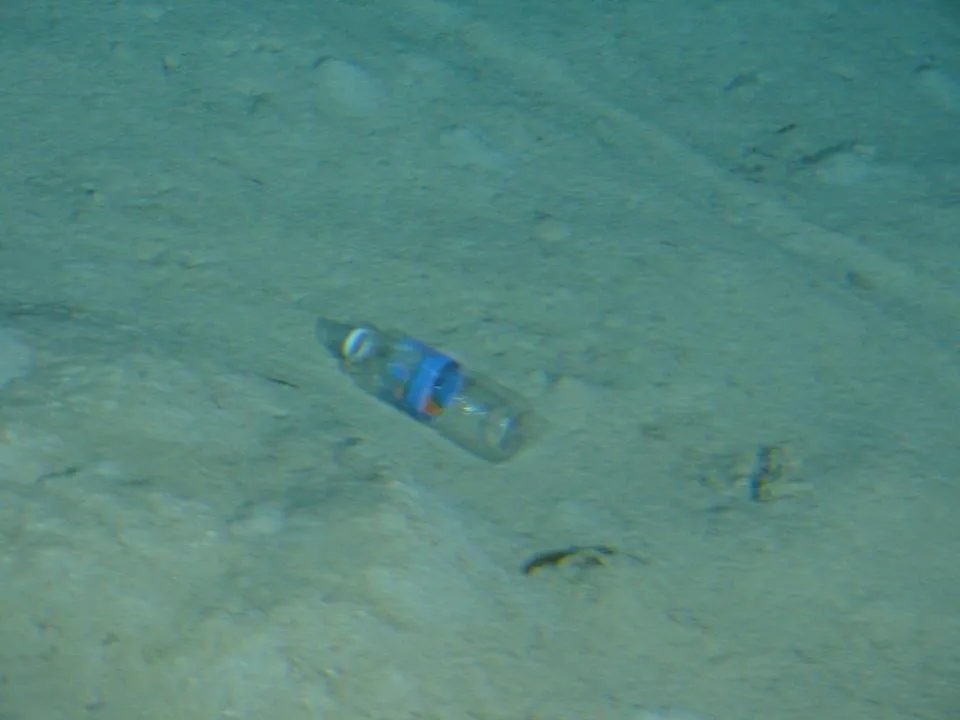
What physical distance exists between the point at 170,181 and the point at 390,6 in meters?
1.48

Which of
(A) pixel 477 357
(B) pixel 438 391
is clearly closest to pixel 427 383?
(B) pixel 438 391

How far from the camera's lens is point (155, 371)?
201 centimetres

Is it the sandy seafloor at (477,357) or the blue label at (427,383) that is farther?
the blue label at (427,383)

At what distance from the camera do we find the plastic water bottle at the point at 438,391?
210cm

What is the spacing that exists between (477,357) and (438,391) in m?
0.24

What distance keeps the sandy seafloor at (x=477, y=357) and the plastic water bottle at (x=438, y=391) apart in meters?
0.06

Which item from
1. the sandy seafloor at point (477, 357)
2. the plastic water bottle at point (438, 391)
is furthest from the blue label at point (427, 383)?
the sandy seafloor at point (477, 357)

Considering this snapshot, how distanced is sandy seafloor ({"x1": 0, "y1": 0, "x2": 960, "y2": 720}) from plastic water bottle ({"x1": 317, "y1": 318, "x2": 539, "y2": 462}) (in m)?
0.06

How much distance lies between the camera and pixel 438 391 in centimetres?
210

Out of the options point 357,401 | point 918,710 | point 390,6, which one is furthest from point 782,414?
point 390,6

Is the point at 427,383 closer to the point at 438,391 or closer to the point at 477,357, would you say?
the point at 438,391

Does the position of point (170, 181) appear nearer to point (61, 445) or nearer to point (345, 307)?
point (345, 307)

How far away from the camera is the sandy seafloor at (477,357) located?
1.66 m

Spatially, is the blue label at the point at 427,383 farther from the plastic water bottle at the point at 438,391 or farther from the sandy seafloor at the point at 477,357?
the sandy seafloor at the point at 477,357
